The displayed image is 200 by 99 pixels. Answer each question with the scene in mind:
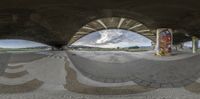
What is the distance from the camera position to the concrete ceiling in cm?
2697

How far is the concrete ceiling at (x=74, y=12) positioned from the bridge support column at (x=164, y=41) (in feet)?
3.13

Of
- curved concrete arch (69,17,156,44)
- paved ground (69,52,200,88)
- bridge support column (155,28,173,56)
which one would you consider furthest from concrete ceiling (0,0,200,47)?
curved concrete arch (69,17,156,44)

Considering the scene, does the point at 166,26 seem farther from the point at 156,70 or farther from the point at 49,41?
the point at 49,41

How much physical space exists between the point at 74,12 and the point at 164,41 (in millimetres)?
15370

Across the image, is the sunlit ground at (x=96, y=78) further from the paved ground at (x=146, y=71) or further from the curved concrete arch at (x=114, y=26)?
the curved concrete arch at (x=114, y=26)

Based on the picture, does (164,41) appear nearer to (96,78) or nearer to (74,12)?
(96,78)

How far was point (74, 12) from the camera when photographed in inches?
1245

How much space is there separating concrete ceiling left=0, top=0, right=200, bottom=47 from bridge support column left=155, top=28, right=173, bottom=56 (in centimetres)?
95

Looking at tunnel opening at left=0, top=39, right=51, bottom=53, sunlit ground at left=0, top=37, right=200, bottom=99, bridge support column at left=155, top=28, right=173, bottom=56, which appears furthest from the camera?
tunnel opening at left=0, top=39, right=51, bottom=53

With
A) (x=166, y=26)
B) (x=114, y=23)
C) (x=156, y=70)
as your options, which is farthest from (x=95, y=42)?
(x=156, y=70)

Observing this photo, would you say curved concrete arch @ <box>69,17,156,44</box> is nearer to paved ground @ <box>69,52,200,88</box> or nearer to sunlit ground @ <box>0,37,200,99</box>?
sunlit ground @ <box>0,37,200,99</box>

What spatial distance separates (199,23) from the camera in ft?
126

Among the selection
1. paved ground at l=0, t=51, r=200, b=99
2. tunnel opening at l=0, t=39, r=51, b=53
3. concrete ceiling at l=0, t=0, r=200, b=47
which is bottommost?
paved ground at l=0, t=51, r=200, b=99

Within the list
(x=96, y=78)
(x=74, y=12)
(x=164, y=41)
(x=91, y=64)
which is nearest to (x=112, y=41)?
(x=164, y=41)
